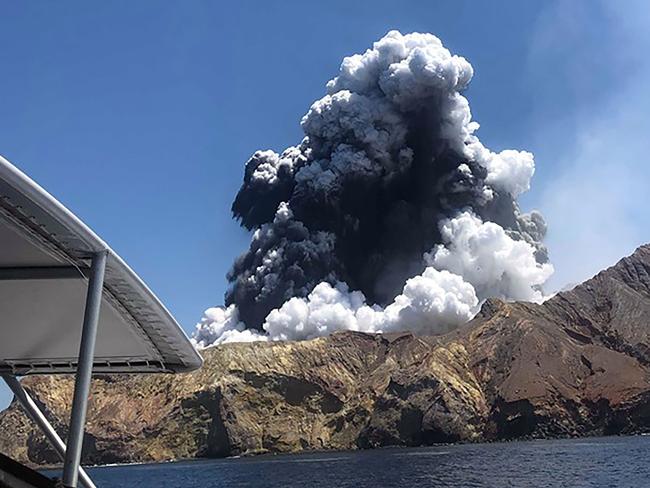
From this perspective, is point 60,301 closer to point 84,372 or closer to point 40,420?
point 40,420

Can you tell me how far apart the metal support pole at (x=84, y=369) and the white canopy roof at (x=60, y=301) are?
407 mm

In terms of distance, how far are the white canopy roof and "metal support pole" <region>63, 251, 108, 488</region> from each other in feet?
1.33

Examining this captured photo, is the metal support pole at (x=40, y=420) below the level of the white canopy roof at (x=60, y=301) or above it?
below

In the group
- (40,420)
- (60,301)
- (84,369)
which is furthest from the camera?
(40,420)

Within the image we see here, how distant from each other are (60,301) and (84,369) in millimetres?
3740

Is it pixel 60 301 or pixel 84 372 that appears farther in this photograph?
pixel 60 301

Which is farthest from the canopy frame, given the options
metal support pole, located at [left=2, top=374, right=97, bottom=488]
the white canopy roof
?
metal support pole, located at [left=2, top=374, right=97, bottom=488]

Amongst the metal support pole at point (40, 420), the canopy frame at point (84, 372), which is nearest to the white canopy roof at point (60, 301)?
the canopy frame at point (84, 372)

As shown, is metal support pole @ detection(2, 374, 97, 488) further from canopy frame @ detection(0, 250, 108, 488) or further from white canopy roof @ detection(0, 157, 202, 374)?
canopy frame @ detection(0, 250, 108, 488)

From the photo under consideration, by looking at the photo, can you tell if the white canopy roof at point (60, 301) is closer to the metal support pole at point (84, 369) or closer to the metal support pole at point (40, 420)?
the metal support pole at point (84, 369)

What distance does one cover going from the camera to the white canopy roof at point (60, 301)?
35.9 feet

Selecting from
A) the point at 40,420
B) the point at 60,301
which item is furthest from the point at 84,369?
the point at 40,420

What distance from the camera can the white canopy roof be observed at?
11.0m

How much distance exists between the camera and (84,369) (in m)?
11.4
